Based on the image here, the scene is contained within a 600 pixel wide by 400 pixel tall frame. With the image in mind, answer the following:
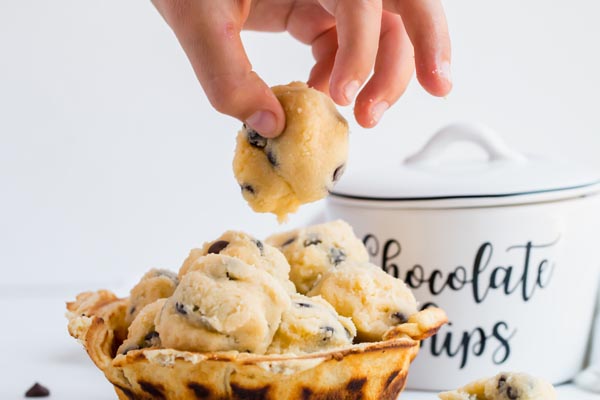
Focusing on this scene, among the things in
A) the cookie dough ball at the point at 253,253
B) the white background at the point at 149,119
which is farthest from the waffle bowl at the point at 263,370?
the white background at the point at 149,119

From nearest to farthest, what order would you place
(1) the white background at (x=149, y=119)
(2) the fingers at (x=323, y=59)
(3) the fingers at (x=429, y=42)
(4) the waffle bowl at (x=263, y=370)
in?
(4) the waffle bowl at (x=263, y=370), (3) the fingers at (x=429, y=42), (2) the fingers at (x=323, y=59), (1) the white background at (x=149, y=119)

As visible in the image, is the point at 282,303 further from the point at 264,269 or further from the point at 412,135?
the point at 412,135

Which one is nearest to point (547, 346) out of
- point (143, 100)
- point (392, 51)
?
point (392, 51)

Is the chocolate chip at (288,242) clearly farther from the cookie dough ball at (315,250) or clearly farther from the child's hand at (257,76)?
the child's hand at (257,76)

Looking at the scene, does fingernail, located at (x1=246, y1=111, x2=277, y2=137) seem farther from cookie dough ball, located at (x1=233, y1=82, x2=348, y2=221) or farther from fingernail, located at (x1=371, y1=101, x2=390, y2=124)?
A: fingernail, located at (x1=371, y1=101, x2=390, y2=124)

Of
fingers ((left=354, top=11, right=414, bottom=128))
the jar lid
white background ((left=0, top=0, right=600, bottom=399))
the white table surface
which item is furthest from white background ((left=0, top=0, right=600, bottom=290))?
fingers ((left=354, top=11, right=414, bottom=128))

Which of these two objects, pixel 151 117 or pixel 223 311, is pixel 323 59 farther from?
pixel 151 117
